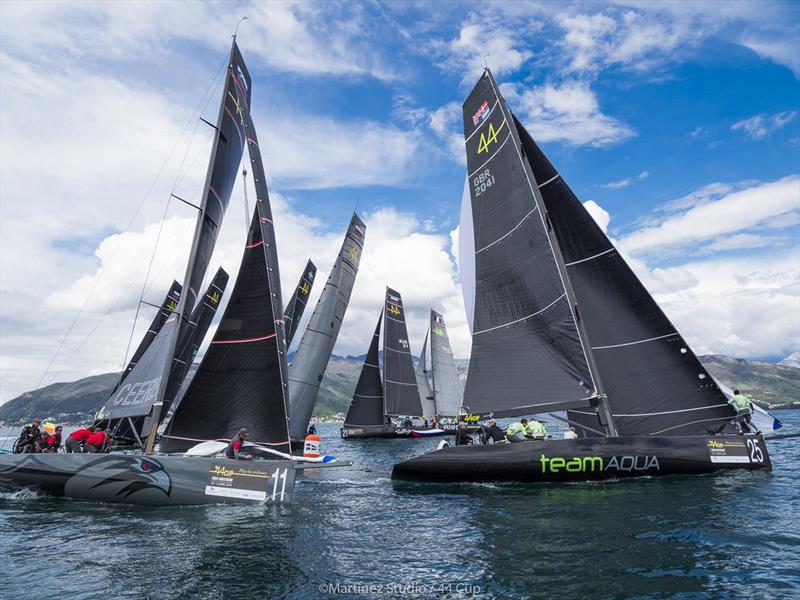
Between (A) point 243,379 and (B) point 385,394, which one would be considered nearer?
(A) point 243,379

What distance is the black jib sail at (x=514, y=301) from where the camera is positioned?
1628 cm

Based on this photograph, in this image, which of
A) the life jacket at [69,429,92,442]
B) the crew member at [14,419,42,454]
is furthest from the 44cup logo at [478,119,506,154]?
the crew member at [14,419,42,454]

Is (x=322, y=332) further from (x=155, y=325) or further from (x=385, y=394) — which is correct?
(x=385, y=394)

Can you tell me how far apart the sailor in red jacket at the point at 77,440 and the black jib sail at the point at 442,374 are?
39628 millimetres

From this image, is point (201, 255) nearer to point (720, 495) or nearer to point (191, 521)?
point (191, 521)

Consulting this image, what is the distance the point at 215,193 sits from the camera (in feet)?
55.8

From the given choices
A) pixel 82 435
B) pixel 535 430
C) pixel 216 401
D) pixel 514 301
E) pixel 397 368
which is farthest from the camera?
pixel 397 368

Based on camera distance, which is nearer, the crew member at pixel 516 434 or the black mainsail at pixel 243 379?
the black mainsail at pixel 243 379

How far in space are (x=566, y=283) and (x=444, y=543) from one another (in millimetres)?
9803

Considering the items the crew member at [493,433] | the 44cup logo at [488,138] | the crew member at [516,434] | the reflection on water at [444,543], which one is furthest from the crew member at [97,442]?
the 44cup logo at [488,138]

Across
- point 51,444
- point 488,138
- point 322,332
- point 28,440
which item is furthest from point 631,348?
point 28,440

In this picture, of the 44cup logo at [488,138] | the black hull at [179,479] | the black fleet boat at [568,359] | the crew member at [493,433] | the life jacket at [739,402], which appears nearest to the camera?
the black hull at [179,479]

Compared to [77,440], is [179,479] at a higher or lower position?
lower

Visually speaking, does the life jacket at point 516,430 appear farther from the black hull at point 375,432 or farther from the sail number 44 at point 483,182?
the black hull at point 375,432
